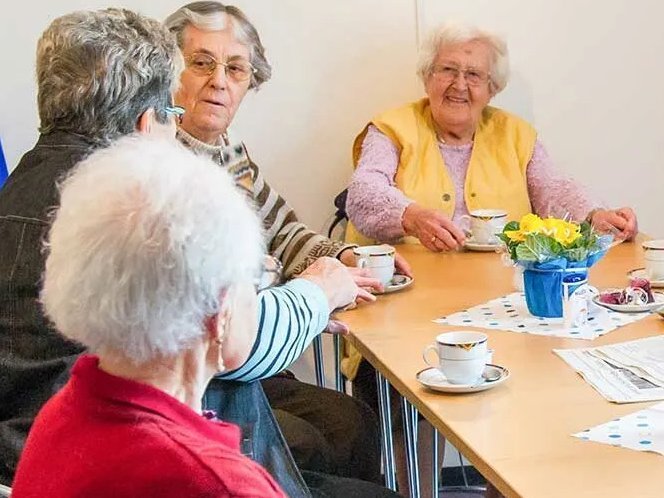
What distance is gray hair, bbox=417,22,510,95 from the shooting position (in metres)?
3.01

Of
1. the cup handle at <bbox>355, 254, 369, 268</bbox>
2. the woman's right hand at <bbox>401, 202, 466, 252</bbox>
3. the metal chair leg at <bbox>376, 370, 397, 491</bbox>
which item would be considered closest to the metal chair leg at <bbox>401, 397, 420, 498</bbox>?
the metal chair leg at <bbox>376, 370, 397, 491</bbox>

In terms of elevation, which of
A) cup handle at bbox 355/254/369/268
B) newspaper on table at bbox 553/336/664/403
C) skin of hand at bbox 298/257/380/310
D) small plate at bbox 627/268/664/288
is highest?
skin of hand at bbox 298/257/380/310

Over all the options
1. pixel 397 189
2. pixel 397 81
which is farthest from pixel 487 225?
pixel 397 81

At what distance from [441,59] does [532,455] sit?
1.78 m

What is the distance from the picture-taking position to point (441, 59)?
9.90 ft

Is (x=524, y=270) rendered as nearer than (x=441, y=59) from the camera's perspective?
Yes

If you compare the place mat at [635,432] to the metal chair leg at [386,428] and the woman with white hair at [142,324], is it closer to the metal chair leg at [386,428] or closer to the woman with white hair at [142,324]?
the woman with white hair at [142,324]

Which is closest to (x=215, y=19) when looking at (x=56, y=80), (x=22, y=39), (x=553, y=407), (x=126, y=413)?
(x=22, y=39)

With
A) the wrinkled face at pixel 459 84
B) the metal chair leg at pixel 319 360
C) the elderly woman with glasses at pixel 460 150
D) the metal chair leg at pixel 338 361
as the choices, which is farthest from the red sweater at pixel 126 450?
the wrinkled face at pixel 459 84

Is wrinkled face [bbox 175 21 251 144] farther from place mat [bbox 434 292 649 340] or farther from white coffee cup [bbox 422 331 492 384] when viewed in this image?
white coffee cup [bbox 422 331 492 384]

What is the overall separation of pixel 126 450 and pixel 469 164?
2.04 m

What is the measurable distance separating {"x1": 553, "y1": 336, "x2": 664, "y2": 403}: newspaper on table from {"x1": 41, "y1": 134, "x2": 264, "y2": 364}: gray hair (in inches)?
28.4

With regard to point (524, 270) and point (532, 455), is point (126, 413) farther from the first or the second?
point (524, 270)

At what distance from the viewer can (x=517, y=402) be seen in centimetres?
162
